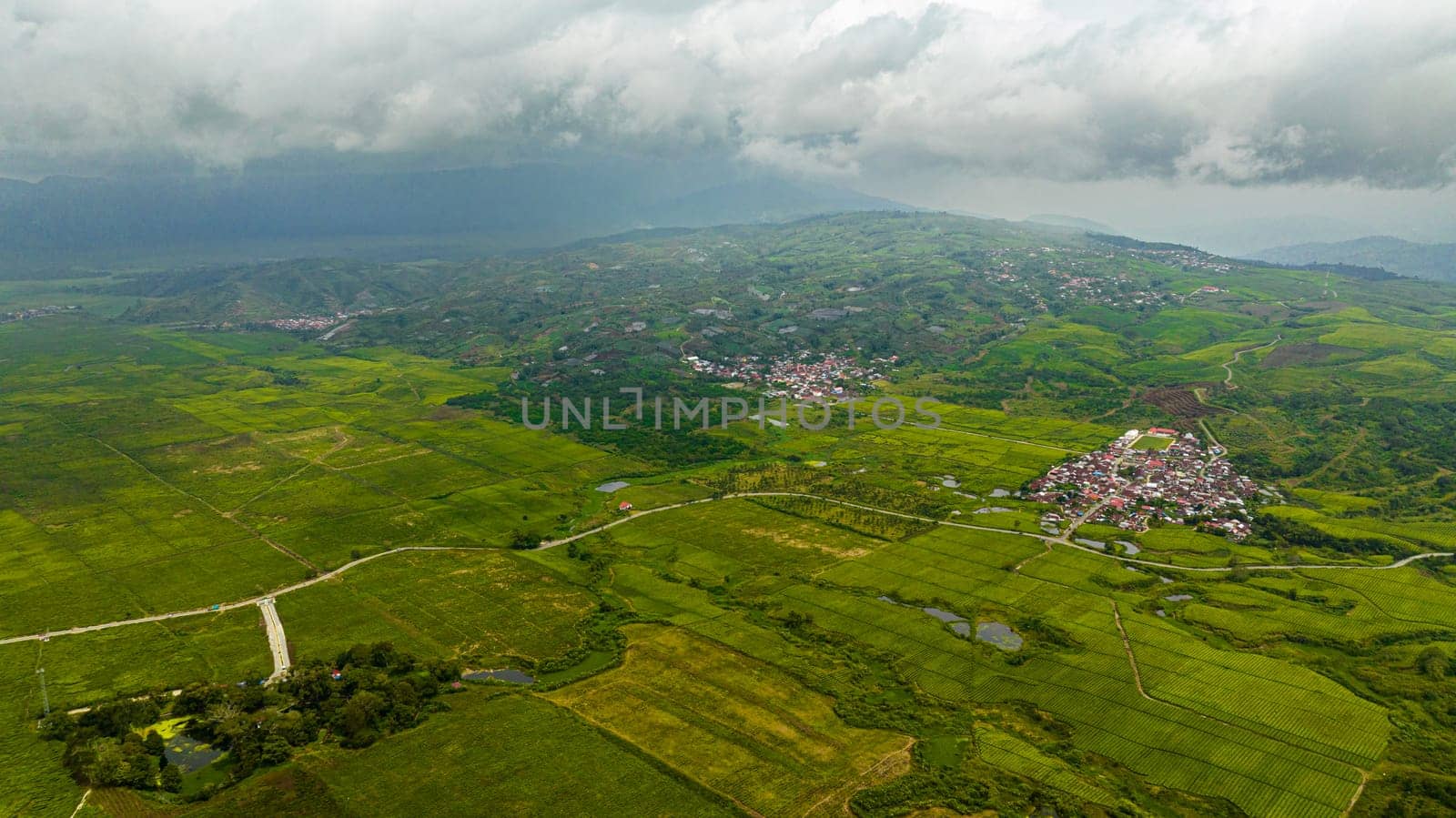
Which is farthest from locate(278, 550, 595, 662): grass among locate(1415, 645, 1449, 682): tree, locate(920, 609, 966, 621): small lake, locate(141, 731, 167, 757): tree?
locate(1415, 645, 1449, 682): tree

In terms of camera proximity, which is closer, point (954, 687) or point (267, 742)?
point (267, 742)

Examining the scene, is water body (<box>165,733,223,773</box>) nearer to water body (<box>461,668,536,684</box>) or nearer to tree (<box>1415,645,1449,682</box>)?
water body (<box>461,668,536,684</box>)

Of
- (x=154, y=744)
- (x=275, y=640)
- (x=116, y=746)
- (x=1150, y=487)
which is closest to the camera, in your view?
(x=116, y=746)

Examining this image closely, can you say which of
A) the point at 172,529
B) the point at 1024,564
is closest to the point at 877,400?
the point at 1024,564

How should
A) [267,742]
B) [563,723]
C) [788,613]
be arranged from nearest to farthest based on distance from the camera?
[267,742]
[563,723]
[788,613]

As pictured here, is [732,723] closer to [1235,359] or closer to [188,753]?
[188,753]

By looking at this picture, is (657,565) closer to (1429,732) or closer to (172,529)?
(172,529)

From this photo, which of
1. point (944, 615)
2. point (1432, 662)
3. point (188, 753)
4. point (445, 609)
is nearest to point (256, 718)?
point (188, 753)

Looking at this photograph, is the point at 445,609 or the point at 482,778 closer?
the point at 482,778
